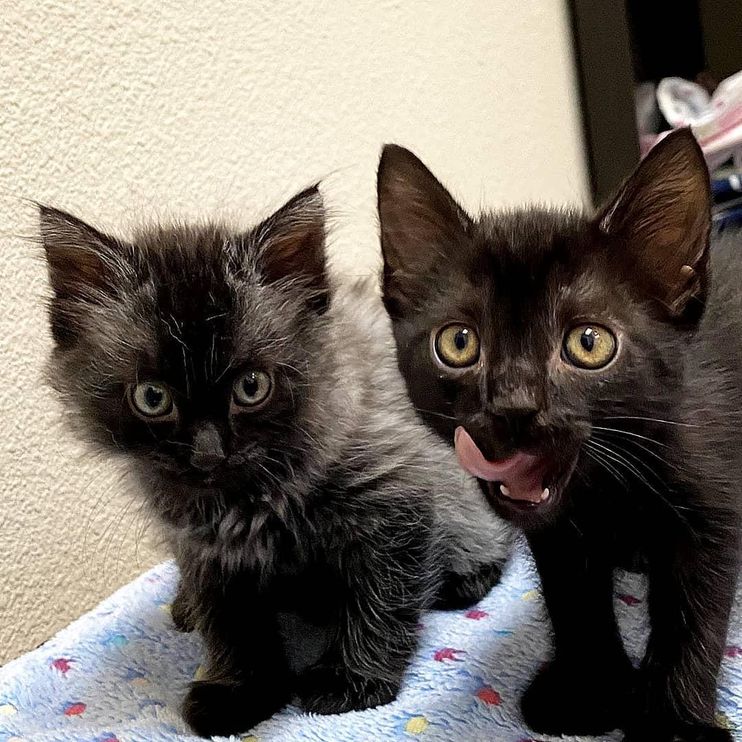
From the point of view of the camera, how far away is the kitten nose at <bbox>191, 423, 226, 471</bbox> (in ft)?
2.35

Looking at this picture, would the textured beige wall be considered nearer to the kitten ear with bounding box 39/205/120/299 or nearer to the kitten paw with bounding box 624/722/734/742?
the kitten ear with bounding box 39/205/120/299

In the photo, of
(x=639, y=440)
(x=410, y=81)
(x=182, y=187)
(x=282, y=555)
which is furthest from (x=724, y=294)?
(x=410, y=81)

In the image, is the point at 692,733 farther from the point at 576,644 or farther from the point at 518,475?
the point at 518,475

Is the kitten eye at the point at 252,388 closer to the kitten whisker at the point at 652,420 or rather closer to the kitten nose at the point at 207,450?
the kitten nose at the point at 207,450

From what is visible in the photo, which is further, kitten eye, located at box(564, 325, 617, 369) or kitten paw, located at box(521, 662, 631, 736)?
kitten paw, located at box(521, 662, 631, 736)

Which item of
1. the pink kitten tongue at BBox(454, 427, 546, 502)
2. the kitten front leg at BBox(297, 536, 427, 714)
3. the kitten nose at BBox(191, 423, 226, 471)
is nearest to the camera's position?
the pink kitten tongue at BBox(454, 427, 546, 502)

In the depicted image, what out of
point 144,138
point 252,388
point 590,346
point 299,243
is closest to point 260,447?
point 252,388

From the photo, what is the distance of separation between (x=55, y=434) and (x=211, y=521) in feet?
1.11

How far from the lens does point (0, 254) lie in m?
0.98

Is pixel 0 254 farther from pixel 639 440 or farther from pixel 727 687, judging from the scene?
pixel 727 687

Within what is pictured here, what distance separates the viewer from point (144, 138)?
112 centimetres

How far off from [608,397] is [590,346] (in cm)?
4

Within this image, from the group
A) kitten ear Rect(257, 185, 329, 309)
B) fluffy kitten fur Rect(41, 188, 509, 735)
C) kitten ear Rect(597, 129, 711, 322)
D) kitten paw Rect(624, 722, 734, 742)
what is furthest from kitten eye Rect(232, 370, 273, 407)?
kitten paw Rect(624, 722, 734, 742)

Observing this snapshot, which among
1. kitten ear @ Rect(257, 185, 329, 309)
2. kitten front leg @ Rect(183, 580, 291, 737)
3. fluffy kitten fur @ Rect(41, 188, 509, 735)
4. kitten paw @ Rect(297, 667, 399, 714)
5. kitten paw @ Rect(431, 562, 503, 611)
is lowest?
kitten paw @ Rect(431, 562, 503, 611)
